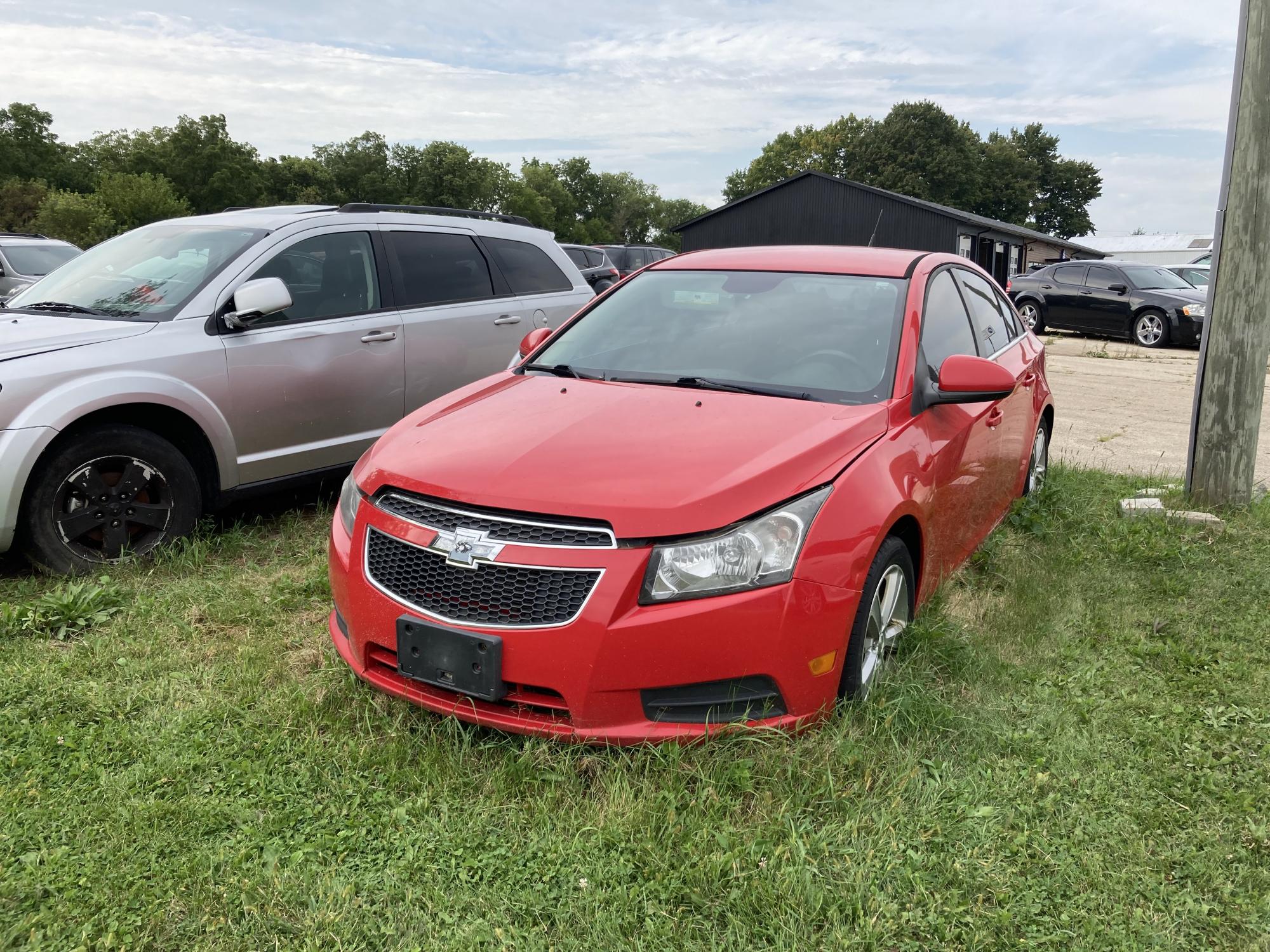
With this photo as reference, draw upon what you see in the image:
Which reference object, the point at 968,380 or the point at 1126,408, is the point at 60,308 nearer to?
the point at 968,380

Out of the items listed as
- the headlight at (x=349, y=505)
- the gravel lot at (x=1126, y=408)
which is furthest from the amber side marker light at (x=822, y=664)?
the gravel lot at (x=1126, y=408)

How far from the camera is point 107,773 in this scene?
2846mm

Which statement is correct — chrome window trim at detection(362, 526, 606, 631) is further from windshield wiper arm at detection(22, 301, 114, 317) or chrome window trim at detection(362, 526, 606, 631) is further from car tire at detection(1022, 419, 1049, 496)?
car tire at detection(1022, 419, 1049, 496)

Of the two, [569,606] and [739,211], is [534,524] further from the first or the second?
[739,211]

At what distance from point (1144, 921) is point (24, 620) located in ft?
13.0

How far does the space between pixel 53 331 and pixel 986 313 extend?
456 centimetres

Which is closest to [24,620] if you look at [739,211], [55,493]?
[55,493]

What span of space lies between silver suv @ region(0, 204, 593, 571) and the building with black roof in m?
35.2

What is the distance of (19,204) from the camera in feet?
160

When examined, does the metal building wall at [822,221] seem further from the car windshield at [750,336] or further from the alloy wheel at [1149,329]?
the car windshield at [750,336]

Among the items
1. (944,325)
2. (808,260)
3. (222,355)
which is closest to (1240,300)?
→ (944,325)

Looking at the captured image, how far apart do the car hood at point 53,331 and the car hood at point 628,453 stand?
192 centimetres

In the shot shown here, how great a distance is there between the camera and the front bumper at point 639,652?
2.62 meters

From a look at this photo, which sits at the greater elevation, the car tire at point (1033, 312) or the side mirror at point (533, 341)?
the car tire at point (1033, 312)
